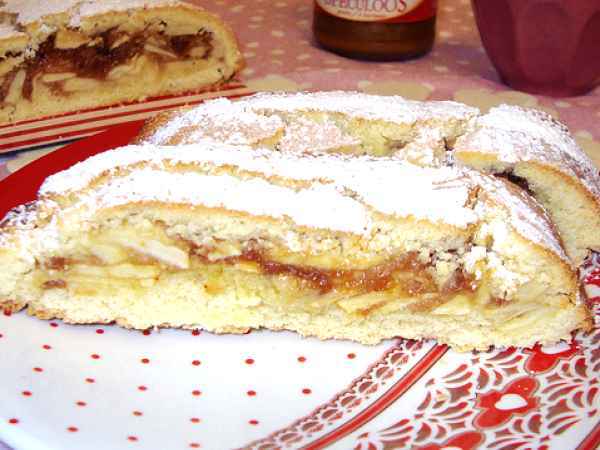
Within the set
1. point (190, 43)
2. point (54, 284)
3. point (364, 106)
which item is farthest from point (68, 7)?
point (54, 284)

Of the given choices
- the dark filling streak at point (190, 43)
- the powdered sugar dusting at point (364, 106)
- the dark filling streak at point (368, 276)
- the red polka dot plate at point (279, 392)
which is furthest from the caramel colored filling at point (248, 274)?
the dark filling streak at point (190, 43)

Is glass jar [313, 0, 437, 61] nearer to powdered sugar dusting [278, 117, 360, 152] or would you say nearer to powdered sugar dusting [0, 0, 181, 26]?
powdered sugar dusting [0, 0, 181, 26]

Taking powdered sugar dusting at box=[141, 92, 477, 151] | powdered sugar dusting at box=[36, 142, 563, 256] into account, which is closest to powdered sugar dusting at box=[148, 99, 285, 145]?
powdered sugar dusting at box=[141, 92, 477, 151]

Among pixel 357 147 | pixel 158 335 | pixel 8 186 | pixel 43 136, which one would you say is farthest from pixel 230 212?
pixel 43 136

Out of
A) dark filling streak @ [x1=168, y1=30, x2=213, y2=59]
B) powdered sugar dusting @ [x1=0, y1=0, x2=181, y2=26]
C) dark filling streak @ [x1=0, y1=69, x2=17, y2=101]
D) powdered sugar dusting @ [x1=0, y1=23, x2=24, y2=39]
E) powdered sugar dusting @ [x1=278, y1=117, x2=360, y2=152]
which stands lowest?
dark filling streak @ [x1=0, y1=69, x2=17, y2=101]

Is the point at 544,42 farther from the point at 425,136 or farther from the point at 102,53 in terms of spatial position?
the point at 102,53

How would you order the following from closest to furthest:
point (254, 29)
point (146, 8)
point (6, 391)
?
point (6, 391)
point (146, 8)
point (254, 29)

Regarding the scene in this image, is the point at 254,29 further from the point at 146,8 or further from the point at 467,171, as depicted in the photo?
the point at 467,171
